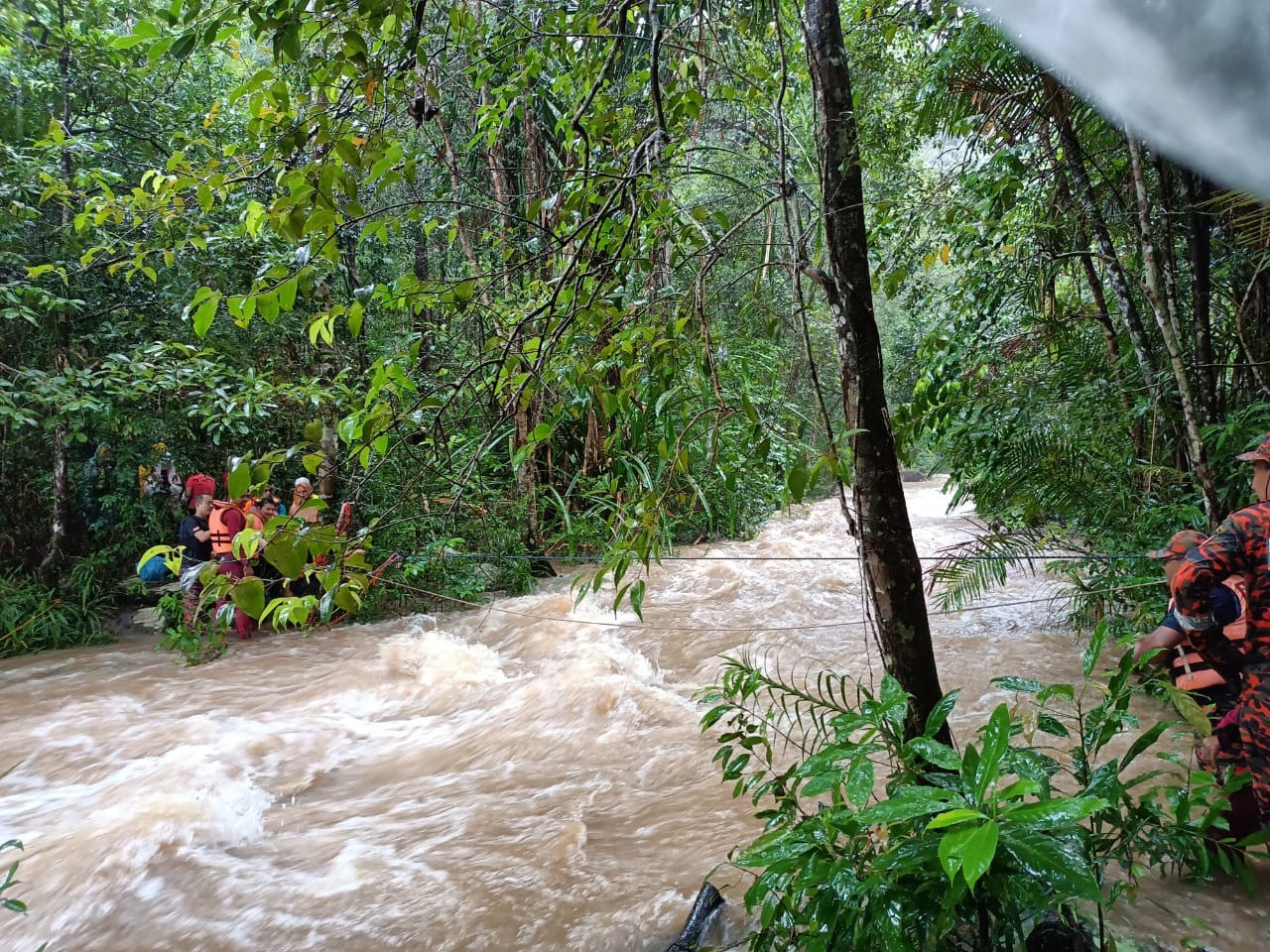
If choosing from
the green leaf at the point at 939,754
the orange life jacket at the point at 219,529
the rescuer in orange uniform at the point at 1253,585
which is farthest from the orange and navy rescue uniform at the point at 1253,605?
the orange life jacket at the point at 219,529

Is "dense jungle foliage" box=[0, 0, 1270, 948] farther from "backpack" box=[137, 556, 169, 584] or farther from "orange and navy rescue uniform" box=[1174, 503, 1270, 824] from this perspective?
"backpack" box=[137, 556, 169, 584]

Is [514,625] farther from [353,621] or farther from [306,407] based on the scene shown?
[306,407]

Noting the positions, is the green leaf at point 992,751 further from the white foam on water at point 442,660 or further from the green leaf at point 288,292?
the white foam on water at point 442,660

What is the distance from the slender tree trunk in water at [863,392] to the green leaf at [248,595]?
1364 mm

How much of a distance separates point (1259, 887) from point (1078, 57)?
3.24 meters

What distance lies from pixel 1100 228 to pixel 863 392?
2825 millimetres

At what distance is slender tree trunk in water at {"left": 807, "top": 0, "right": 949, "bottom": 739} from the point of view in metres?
1.89

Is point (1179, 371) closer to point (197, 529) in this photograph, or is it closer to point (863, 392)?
point (863, 392)

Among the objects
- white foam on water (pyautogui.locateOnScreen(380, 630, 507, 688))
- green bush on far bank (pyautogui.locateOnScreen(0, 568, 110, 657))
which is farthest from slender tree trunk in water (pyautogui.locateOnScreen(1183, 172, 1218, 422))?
green bush on far bank (pyautogui.locateOnScreen(0, 568, 110, 657))

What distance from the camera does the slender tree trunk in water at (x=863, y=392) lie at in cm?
189

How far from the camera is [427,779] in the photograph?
3.89 m

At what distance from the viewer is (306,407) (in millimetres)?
7559

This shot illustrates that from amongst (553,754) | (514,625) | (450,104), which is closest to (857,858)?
(553,754)

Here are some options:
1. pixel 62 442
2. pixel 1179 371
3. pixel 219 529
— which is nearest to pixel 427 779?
pixel 219 529
